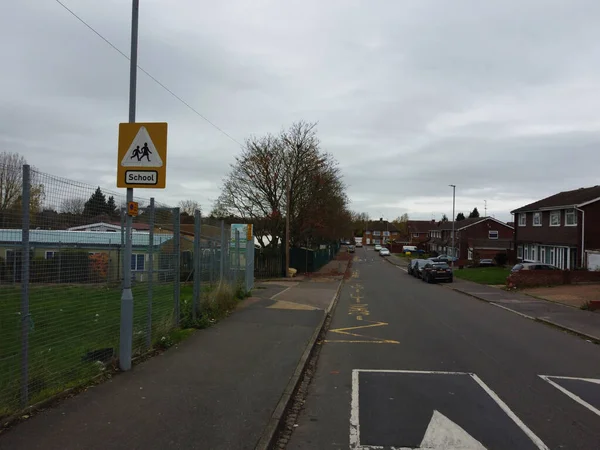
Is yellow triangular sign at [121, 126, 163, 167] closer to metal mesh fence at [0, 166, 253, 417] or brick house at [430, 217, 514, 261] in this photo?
metal mesh fence at [0, 166, 253, 417]

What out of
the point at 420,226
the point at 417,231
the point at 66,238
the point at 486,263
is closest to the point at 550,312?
the point at 66,238

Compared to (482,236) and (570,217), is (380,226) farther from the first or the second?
(570,217)

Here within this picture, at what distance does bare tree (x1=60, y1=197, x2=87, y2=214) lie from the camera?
558cm

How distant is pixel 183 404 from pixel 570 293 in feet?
73.1

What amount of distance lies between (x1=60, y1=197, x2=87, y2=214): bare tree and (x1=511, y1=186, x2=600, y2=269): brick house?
34.5 meters

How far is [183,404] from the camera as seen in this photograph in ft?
17.7

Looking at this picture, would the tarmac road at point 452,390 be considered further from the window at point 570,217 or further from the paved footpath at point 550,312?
the window at point 570,217

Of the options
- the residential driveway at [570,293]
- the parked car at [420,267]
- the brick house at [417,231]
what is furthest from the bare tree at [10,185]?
the brick house at [417,231]

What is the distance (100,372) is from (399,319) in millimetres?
9487

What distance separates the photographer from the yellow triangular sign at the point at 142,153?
7023 millimetres

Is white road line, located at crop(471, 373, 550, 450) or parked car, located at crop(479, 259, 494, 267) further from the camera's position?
parked car, located at crop(479, 259, 494, 267)

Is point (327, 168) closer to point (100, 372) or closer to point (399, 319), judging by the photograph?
point (399, 319)

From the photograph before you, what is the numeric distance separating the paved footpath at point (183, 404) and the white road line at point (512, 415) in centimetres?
261

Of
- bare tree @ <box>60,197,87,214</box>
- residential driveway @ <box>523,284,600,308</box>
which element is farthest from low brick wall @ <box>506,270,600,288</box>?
bare tree @ <box>60,197,87,214</box>
